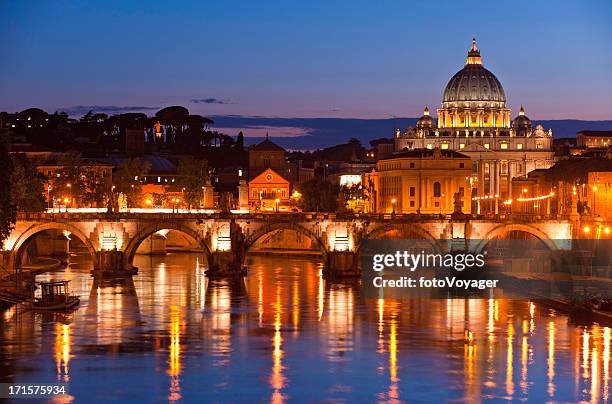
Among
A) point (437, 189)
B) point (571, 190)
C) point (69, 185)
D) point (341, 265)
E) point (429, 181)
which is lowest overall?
point (341, 265)

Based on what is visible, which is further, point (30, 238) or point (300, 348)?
point (30, 238)

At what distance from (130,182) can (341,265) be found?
4759cm

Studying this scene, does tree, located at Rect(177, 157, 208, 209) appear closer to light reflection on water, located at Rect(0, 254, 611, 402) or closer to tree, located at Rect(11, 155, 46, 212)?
tree, located at Rect(11, 155, 46, 212)

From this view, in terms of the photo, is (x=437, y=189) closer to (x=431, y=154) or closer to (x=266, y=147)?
(x=431, y=154)

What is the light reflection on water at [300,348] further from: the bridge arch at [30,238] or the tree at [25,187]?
the tree at [25,187]

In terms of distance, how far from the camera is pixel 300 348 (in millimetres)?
61062

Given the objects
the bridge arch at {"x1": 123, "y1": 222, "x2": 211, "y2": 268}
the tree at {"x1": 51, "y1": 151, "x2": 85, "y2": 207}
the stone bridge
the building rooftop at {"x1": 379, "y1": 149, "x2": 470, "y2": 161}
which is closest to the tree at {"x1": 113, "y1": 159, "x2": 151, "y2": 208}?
the tree at {"x1": 51, "y1": 151, "x2": 85, "y2": 207}

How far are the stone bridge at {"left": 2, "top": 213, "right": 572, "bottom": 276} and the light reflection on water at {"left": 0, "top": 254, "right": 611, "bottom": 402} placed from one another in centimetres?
889

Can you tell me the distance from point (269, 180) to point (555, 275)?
262 feet

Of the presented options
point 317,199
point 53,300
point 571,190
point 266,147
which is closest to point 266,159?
point 266,147

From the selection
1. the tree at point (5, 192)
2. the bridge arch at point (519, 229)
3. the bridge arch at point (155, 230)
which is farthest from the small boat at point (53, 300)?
the bridge arch at point (519, 229)

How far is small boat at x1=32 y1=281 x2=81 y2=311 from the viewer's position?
2783 inches

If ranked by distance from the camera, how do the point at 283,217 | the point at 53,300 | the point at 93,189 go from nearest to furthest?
the point at 53,300 → the point at 283,217 → the point at 93,189

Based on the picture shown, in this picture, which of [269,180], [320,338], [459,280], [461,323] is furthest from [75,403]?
[269,180]
